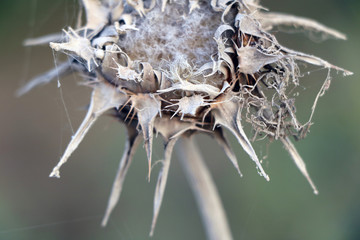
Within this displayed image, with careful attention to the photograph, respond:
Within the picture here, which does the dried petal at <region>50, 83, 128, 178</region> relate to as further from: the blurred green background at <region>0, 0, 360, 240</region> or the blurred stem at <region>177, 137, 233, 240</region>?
the blurred green background at <region>0, 0, 360, 240</region>

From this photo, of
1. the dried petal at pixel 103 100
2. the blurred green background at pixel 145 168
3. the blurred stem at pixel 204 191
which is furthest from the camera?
the blurred green background at pixel 145 168

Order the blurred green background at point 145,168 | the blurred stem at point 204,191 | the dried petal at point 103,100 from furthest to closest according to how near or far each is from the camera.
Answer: the blurred green background at point 145,168, the blurred stem at point 204,191, the dried petal at point 103,100

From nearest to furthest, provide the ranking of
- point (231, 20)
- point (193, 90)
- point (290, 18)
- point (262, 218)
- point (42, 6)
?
point (193, 90) < point (231, 20) < point (290, 18) < point (262, 218) < point (42, 6)

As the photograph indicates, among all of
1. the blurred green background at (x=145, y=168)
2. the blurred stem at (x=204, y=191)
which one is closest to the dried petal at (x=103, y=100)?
the blurred stem at (x=204, y=191)

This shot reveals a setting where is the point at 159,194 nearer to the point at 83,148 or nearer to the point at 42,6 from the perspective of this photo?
the point at 83,148

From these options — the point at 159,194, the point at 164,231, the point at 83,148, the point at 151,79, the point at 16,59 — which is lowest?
the point at 164,231

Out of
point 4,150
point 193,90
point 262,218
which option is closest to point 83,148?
point 4,150

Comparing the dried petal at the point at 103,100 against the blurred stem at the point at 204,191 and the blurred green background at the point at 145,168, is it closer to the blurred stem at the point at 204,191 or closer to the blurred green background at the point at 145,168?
the blurred stem at the point at 204,191
